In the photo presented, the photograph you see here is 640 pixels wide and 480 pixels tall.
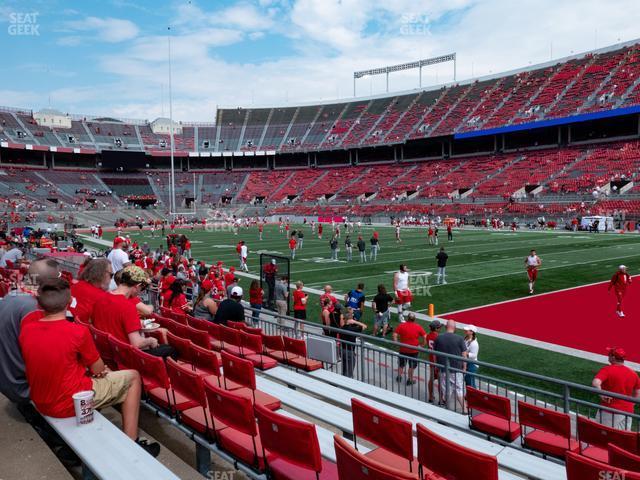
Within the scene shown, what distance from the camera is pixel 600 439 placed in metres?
4.33

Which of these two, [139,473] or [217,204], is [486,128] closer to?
[217,204]

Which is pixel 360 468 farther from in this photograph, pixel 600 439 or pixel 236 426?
pixel 600 439

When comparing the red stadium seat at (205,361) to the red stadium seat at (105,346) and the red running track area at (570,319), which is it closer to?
the red stadium seat at (105,346)

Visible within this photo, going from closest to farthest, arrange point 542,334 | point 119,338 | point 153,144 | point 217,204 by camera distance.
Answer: point 119,338 < point 542,334 < point 217,204 < point 153,144

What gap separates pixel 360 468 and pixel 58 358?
249 centimetres

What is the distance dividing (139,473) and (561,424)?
3898 millimetres

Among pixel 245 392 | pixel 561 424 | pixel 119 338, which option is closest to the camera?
pixel 561 424

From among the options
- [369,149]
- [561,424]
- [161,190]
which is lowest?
[561,424]

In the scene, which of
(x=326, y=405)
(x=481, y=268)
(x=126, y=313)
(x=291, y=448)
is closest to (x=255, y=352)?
(x=326, y=405)

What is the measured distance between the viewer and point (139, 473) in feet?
10.7

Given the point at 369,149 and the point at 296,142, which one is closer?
the point at 369,149

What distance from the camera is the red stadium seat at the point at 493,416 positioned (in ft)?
16.6

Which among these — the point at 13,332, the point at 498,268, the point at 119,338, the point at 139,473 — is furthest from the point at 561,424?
the point at 498,268

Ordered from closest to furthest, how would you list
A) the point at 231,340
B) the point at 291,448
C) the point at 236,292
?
the point at 291,448
the point at 231,340
the point at 236,292
